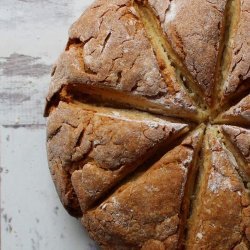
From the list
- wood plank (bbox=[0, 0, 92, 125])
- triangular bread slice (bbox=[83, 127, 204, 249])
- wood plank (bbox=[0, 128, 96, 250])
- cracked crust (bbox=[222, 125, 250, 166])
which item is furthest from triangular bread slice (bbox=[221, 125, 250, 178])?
wood plank (bbox=[0, 0, 92, 125])

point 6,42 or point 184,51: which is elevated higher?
point 184,51

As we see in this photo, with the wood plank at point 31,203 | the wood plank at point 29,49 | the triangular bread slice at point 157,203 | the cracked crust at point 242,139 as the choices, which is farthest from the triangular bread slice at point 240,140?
the wood plank at point 29,49

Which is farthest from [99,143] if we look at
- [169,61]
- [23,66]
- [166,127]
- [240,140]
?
[23,66]

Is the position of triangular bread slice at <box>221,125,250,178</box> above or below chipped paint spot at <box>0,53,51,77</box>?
above

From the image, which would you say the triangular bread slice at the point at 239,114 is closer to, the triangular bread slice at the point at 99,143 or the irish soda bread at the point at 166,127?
the irish soda bread at the point at 166,127

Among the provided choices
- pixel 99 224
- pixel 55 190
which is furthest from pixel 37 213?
pixel 99 224

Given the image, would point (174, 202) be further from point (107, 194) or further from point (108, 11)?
point (108, 11)

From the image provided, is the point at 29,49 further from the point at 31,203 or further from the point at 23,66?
the point at 31,203

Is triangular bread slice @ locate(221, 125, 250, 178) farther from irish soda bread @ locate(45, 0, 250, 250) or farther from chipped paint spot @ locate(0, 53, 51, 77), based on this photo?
chipped paint spot @ locate(0, 53, 51, 77)
